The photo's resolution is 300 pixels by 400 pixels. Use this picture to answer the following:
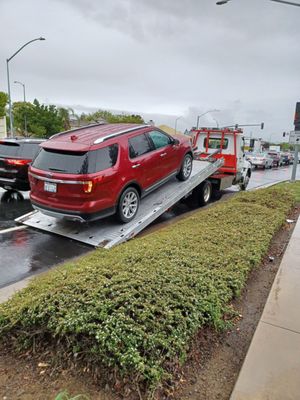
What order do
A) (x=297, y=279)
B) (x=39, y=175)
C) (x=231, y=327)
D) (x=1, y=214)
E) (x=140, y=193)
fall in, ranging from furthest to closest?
(x=1, y=214) → (x=140, y=193) → (x=39, y=175) → (x=297, y=279) → (x=231, y=327)

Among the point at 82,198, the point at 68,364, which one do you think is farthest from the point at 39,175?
the point at 68,364

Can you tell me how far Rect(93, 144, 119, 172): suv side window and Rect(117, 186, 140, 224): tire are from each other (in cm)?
70

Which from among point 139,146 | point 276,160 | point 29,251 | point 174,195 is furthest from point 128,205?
point 276,160

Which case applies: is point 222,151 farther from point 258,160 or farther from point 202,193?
point 258,160

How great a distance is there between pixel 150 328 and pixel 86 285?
75 centimetres

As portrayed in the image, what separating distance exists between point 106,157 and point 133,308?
380 cm

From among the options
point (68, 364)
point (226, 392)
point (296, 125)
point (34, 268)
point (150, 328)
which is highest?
point (296, 125)

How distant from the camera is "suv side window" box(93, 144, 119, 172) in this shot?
5780 millimetres

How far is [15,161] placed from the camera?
9.18 metres

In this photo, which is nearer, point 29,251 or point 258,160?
point 29,251

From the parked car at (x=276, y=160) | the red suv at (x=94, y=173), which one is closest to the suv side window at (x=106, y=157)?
the red suv at (x=94, y=173)

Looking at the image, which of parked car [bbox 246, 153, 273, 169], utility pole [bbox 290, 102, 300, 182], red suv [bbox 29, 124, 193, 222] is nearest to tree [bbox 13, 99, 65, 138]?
parked car [bbox 246, 153, 273, 169]

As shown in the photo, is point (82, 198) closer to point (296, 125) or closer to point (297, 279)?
point (297, 279)

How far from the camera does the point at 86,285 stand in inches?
115
